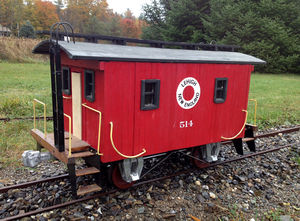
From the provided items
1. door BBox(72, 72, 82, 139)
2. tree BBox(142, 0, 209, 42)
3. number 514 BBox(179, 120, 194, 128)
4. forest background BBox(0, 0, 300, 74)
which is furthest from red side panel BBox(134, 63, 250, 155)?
tree BBox(142, 0, 209, 42)

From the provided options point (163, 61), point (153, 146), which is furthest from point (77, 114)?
point (163, 61)

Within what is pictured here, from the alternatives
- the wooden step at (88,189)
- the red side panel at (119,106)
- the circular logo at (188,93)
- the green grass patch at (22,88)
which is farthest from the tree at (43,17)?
the wooden step at (88,189)

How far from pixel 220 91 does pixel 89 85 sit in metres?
3.65

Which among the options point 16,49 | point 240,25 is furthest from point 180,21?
point 16,49

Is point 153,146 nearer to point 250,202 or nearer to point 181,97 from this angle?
point 181,97

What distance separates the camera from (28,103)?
13531 mm

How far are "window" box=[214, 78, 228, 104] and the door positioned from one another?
3.60 meters

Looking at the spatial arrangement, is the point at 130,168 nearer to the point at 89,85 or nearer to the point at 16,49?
the point at 89,85

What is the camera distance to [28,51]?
98.5ft

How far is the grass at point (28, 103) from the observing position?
9.40 m

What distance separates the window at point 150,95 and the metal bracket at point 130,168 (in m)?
1.34

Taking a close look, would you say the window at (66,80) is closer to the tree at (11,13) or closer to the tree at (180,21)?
the tree at (180,21)

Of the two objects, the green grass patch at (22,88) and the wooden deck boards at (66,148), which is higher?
the wooden deck boards at (66,148)

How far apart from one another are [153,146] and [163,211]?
1490 millimetres
